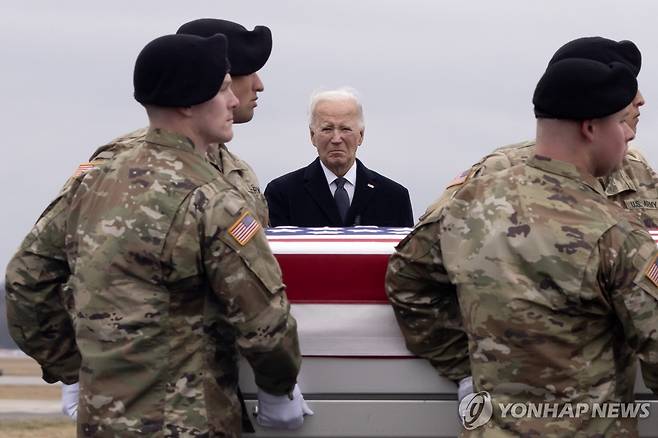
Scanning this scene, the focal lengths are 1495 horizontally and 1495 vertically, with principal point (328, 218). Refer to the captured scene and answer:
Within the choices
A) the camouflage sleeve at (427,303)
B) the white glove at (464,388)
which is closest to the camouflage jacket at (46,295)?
the camouflage sleeve at (427,303)

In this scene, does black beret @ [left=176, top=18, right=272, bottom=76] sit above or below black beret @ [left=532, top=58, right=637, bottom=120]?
below

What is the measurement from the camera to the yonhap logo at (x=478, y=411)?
13.7 feet

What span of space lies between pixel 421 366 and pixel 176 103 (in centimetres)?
122

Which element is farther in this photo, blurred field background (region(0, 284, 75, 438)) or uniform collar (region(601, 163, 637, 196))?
blurred field background (region(0, 284, 75, 438))

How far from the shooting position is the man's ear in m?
4.14

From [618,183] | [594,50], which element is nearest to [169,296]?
[594,50]

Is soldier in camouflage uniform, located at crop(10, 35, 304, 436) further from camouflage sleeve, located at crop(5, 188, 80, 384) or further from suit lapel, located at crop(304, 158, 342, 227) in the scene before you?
suit lapel, located at crop(304, 158, 342, 227)

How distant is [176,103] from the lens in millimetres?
4297

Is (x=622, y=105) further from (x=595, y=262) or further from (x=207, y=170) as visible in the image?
(x=207, y=170)

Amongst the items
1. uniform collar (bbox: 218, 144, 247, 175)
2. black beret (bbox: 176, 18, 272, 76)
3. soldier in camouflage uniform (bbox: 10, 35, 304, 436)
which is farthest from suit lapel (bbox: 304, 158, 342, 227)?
soldier in camouflage uniform (bbox: 10, 35, 304, 436)

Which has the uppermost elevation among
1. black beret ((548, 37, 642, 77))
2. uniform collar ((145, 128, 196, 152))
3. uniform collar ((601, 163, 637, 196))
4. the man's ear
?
black beret ((548, 37, 642, 77))

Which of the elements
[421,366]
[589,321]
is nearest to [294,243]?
[421,366]

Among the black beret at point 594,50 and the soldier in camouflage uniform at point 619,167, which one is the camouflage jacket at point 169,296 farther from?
the black beret at point 594,50

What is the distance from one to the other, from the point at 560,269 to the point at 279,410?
3.42ft
